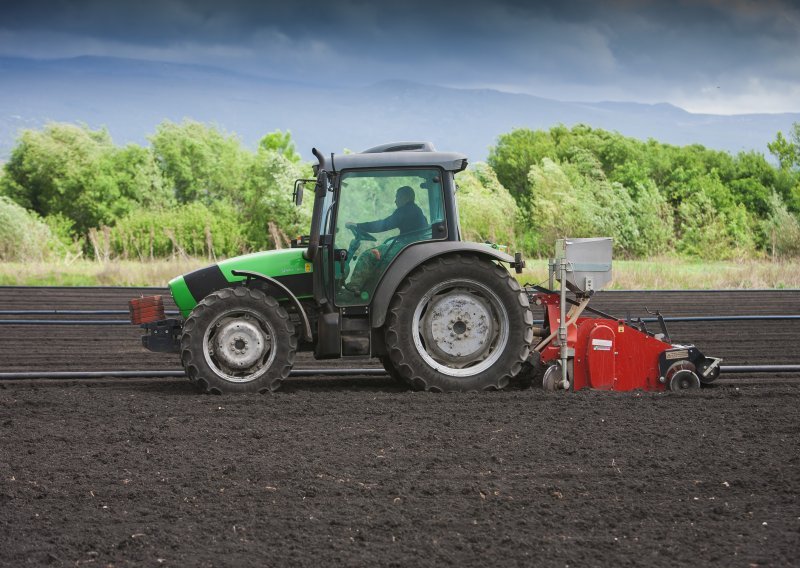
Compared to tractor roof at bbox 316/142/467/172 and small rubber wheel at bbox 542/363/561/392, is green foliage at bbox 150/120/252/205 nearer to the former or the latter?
tractor roof at bbox 316/142/467/172

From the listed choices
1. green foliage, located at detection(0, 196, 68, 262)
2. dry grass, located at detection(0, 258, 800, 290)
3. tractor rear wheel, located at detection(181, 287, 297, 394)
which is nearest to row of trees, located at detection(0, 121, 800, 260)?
green foliage, located at detection(0, 196, 68, 262)

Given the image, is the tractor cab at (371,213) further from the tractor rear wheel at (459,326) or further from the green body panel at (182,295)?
the green body panel at (182,295)

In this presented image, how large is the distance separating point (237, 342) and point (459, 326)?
5.55ft

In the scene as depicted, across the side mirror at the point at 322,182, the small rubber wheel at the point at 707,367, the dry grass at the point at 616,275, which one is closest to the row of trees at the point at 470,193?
the dry grass at the point at 616,275

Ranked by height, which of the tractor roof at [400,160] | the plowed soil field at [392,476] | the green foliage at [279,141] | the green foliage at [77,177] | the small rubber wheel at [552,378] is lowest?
the plowed soil field at [392,476]

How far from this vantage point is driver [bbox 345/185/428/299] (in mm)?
7770

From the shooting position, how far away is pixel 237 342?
25.3 feet

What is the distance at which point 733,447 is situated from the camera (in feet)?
20.3

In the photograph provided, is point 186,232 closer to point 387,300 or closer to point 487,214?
point 487,214

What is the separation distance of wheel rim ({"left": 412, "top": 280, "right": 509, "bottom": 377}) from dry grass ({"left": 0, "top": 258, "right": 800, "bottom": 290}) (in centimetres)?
1156

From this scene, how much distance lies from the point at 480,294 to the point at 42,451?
3390 millimetres

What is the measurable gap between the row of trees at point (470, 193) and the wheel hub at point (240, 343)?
67.1 feet

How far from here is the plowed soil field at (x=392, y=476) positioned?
443 centimetres

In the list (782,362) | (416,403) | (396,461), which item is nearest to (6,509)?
(396,461)
